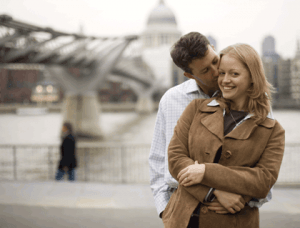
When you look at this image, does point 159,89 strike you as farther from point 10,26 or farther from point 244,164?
point 244,164

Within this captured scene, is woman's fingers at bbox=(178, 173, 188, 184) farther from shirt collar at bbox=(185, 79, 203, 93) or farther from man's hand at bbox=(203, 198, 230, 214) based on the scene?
shirt collar at bbox=(185, 79, 203, 93)

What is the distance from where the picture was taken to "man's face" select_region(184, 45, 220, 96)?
1.87 metres

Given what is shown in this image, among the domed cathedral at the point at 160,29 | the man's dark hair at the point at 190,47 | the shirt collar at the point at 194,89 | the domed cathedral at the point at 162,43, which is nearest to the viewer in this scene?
the man's dark hair at the point at 190,47

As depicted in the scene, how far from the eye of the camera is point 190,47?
184cm

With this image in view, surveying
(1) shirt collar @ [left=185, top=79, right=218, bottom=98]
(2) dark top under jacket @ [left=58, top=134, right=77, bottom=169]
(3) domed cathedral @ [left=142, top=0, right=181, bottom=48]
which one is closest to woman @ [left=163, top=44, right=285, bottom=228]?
(1) shirt collar @ [left=185, top=79, right=218, bottom=98]

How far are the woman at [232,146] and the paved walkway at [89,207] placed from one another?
298 centimetres

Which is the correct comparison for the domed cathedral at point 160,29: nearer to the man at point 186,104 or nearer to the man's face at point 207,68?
the man at point 186,104


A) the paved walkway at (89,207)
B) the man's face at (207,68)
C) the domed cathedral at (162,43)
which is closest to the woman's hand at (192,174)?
the man's face at (207,68)

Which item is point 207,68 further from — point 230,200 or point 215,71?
point 230,200

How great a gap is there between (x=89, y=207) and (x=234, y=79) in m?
4.09

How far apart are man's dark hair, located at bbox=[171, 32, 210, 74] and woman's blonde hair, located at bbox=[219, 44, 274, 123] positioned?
6.4 inches

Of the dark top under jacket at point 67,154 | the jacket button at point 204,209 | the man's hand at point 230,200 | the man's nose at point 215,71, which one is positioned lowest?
the dark top under jacket at point 67,154

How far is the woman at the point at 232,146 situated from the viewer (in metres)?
1.65

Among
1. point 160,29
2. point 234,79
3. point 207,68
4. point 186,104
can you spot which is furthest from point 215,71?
point 160,29
